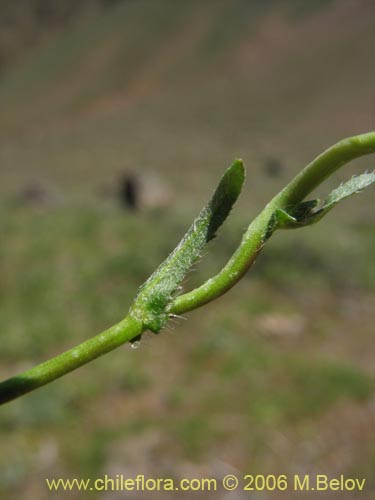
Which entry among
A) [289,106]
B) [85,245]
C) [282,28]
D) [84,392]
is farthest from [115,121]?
[84,392]

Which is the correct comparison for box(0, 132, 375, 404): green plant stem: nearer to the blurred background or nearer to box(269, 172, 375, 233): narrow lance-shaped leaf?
box(269, 172, 375, 233): narrow lance-shaped leaf

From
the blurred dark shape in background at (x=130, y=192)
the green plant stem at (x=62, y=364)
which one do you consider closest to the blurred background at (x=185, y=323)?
the blurred dark shape in background at (x=130, y=192)

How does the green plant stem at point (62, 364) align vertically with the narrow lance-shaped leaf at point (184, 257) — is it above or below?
below

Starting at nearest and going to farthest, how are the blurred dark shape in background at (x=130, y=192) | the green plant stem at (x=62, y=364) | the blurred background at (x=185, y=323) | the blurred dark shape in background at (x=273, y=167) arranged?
1. the green plant stem at (x=62, y=364)
2. the blurred background at (x=185, y=323)
3. the blurred dark shape in background at (x=130, y=192)
4. the blurred dark shape in background at (x=273, y=167)

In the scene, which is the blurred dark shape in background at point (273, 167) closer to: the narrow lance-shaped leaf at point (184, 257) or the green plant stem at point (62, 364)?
the narrow lance-shaped leaf at point (184, 257)

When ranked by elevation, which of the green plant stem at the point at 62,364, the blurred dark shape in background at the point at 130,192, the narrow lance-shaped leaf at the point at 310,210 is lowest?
the green plant stem at the point at 62,364

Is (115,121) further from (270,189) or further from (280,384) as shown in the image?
(280,384)
